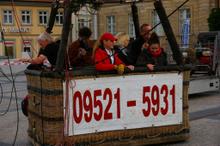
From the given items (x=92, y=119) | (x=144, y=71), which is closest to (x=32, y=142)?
(x=92, y=119)

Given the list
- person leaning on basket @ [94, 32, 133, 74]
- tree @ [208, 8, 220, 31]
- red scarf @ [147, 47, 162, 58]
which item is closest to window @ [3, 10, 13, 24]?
tree @ [208, 8, 220, 31]

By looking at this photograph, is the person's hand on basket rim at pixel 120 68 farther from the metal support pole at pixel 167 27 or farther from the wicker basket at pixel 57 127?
the metal support pole at pixel 167 27

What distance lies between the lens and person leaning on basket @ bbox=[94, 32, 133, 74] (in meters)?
6.30

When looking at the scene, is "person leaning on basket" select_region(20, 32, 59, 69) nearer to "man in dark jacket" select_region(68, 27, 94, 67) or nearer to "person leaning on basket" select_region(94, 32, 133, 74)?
"man in dark jacket" select_region(68, 27, 94, 67)

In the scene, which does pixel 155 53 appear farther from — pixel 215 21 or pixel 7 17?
pixel 7 17

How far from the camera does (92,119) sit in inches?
246

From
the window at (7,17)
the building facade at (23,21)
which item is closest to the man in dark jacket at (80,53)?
the building facade at (23,21)

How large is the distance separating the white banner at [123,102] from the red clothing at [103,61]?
0.15m

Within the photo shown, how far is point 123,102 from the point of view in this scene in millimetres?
6477

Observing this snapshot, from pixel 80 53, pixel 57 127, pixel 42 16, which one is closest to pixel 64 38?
pixel 57 127

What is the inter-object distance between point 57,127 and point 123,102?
3.23 ft

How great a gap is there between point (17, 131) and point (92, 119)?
2.27 meters

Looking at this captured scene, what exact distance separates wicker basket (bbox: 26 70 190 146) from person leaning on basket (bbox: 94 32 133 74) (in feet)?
2.25

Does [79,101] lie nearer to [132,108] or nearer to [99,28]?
[132,108]
